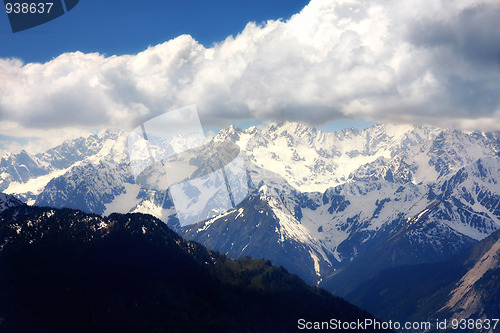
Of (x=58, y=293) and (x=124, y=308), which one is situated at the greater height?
(x=58, y=293)

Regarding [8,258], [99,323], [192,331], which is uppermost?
[8,258]

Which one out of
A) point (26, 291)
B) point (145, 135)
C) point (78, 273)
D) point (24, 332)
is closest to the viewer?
point (145, 135)

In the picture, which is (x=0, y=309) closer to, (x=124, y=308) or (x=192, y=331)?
(x=124, y=308)

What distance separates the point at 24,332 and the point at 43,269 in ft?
95.9

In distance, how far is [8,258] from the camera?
655ft

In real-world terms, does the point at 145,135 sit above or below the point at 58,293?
above

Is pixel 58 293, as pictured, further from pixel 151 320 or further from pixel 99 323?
pixel 151 320

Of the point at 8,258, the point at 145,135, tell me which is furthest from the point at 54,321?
the point at 145,135

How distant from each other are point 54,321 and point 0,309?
60.5ft

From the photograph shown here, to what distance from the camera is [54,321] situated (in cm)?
17950

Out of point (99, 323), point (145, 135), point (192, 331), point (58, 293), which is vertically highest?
point (145, 135)

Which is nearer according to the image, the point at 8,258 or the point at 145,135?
the point at 145,135

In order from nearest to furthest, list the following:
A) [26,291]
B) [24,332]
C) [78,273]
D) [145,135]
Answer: [145,135] → [24,332] → [26,291] → [78,273]

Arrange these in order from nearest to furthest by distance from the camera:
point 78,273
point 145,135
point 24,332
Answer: point 145,135 < point 24,332 < point 78,273
